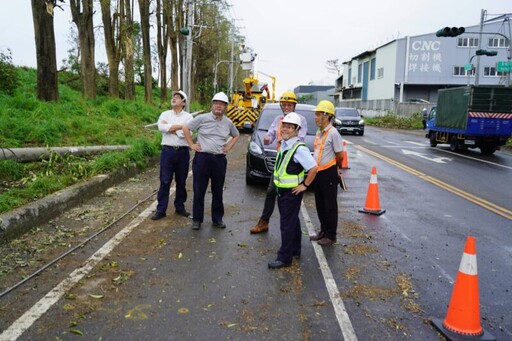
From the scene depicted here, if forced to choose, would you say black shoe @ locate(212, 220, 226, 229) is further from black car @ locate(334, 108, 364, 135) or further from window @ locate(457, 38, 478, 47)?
window @ locate(457, 38, 478, 47)

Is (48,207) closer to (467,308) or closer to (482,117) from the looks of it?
(467,308)

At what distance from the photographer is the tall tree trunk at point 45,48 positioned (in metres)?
13.8

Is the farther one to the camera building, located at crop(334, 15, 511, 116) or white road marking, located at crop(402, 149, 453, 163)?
building, located at crop(334, 15, 511, 116)

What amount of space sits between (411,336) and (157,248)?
3134 mm

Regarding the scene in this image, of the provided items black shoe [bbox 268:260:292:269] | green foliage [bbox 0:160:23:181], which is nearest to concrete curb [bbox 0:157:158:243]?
green foliage [bbox 0:160:23:181]

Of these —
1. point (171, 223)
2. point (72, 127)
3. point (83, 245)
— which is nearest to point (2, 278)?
point (83, 245)

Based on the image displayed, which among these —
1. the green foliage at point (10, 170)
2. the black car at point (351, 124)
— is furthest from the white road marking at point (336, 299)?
the black car at point (351, 124)

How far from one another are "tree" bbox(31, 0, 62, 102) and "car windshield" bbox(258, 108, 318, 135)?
7.36m

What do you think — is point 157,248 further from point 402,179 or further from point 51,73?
point 51,73

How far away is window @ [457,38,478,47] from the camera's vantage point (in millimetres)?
51719

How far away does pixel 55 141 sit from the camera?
408 inches

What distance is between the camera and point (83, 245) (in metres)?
5.59

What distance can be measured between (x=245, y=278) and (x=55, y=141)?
7287 millimetres

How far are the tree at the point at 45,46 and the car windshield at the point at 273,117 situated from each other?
736cm
